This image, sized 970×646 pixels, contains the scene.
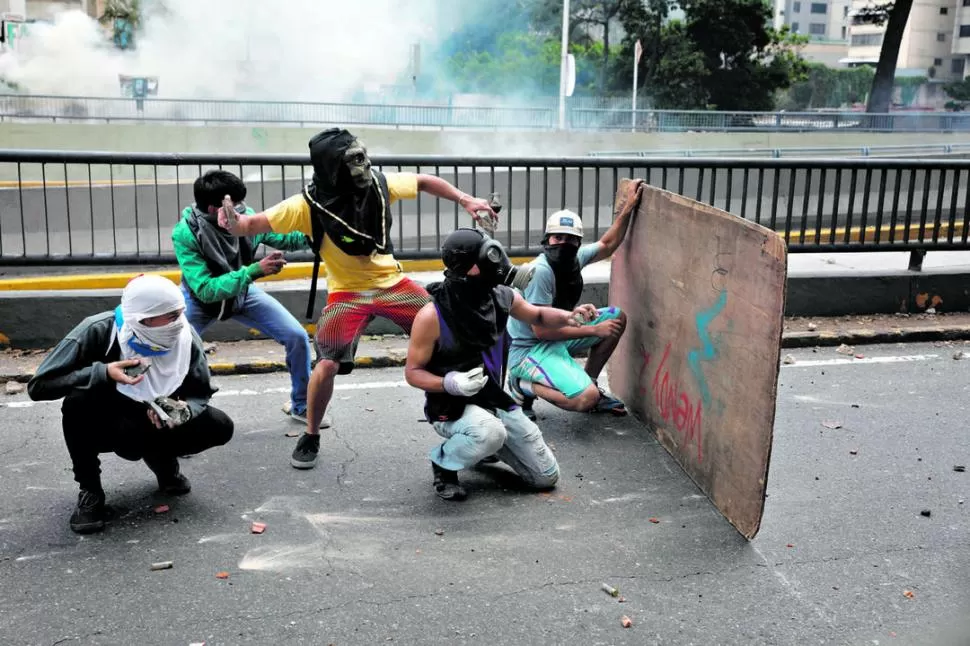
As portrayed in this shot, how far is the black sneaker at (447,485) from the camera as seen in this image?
515cm

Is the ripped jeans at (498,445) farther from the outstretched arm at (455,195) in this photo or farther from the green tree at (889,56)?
the green tree at (889,56)

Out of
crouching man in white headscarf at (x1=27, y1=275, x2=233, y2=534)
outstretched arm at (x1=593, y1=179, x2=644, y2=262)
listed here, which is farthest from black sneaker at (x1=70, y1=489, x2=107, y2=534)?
outstretched arm at (x1=593, y1=179, x2=644, y2=262)

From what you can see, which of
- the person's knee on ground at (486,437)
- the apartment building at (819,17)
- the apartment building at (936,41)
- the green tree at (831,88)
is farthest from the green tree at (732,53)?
the apartment building at (819,17)

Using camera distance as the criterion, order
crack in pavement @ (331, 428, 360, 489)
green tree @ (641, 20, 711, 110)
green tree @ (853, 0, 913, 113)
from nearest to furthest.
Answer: crack in pavement @ (331, 428, 360, 489), green tree @ (853, 0, 913, 113), green tree @ (641, 20, 711, 110)

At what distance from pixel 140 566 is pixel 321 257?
1921 mm

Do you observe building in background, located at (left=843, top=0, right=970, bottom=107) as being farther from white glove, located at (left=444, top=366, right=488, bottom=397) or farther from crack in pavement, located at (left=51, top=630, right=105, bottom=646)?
crack in pavement, located at (left=51, top=630, right=105, bottom=646)

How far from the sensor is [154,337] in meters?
4.61

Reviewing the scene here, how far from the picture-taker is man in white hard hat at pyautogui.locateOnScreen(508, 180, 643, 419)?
6023 mm

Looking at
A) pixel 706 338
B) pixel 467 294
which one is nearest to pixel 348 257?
pixel 467 294

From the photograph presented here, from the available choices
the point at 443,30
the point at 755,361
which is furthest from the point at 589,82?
the point at 755,361

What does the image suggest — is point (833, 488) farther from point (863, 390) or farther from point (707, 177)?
point (707, 177)

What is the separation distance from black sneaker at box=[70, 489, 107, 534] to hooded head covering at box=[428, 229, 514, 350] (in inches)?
72.0

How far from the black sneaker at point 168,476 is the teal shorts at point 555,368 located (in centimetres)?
210

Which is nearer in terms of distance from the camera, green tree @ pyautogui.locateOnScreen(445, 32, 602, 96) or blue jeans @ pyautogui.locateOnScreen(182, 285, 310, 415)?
blue jeans @ pyautogui.locateOnScreen(182, 285, 310, 415)
